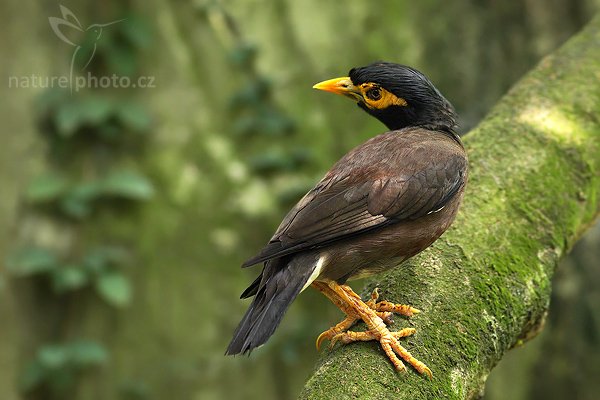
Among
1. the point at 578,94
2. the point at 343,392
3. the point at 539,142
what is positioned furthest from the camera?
the point at 578,94

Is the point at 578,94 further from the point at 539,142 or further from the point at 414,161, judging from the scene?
the point at 414,161

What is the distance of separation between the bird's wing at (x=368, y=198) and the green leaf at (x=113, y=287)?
3.06 m

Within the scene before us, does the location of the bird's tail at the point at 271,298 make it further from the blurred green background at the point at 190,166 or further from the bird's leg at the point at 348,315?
the blurred green background at the point at 190,166

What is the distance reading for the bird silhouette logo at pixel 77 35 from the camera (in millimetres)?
5914

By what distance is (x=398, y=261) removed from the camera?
2768 millimetres

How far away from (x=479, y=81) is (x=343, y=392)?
4329mm

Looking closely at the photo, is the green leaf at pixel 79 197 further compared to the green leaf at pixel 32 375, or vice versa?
the green leaf at pixel 79 197

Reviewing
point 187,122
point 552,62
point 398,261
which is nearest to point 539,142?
point 552,62

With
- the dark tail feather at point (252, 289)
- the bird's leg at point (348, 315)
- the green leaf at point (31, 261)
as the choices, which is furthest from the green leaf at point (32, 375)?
the bird's leg at point (348, 315)

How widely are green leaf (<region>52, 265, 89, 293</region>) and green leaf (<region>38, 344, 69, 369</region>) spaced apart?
1.42 ft

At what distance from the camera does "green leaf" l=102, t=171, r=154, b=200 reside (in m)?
5.58

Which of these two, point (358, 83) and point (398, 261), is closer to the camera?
point (398, 261)

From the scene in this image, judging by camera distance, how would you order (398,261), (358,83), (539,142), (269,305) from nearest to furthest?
(269,305), (398,261), (358,83), (539,142)

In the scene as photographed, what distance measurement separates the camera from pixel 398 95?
312 cm
